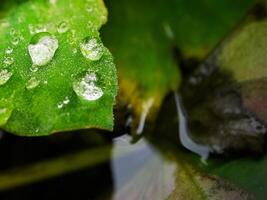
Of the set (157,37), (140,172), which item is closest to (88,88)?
(140,172)

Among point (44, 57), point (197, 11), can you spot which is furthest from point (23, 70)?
point (197, 11)

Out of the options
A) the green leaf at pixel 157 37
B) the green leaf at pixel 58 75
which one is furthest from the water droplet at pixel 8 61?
the green leaf at pixel 157 37

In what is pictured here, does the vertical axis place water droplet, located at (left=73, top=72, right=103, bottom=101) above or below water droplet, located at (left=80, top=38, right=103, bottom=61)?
below

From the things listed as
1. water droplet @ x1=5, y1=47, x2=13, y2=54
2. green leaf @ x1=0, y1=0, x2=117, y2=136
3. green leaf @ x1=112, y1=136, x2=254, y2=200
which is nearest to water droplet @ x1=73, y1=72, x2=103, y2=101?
green leaf @ x1=0, y1=0, x2=117, y2=136

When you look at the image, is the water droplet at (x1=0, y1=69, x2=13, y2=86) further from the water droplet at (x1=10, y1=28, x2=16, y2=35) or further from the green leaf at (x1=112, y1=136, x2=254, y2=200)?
the green leaf at (x1=112, y1=136, x2=254, y2=200)

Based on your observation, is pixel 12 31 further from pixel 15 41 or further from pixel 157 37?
pixel 157 37

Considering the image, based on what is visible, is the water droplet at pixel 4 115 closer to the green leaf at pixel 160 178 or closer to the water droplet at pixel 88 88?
the water droplet at pixel 88 88
